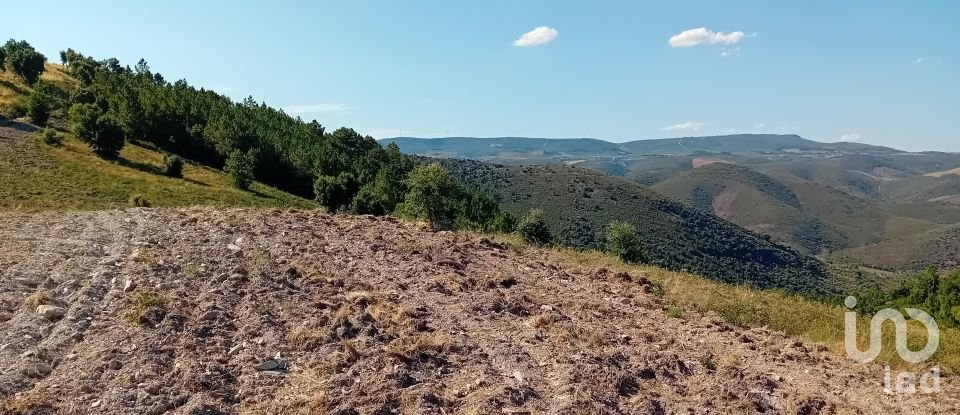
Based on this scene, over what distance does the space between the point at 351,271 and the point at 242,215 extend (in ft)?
24.5

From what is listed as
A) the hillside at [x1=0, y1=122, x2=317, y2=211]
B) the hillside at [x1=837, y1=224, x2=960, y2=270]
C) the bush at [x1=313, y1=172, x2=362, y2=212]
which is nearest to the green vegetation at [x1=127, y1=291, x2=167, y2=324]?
the hillside at [x1=0, y1=122, x2=317, y2=211]

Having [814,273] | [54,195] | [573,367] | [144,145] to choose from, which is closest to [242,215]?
[573,367]

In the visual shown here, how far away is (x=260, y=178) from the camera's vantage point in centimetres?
8150

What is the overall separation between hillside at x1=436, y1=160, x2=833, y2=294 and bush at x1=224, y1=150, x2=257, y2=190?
5072 cm

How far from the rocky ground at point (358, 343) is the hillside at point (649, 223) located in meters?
98.1

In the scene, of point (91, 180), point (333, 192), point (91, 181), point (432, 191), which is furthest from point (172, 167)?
point (432, 191)

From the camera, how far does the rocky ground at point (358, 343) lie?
789cm

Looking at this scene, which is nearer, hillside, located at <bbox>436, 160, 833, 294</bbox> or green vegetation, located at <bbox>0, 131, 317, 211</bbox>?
Answer: green vegetation, located at <bbox>0, 131, 317, 211</bbox>

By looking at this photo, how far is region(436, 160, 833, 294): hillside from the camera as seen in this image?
125 metres

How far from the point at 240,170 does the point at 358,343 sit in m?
66.1

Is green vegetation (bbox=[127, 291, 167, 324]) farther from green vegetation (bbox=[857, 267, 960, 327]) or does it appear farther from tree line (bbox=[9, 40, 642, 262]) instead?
green vegetation (bbox=[857, 267, 960, 327])

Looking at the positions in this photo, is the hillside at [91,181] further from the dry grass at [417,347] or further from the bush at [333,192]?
the dry grass at [417,347]

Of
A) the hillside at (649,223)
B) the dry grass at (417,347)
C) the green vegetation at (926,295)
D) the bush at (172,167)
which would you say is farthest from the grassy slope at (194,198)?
the hillside at (649,223)

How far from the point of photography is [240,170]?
69.6 metres
